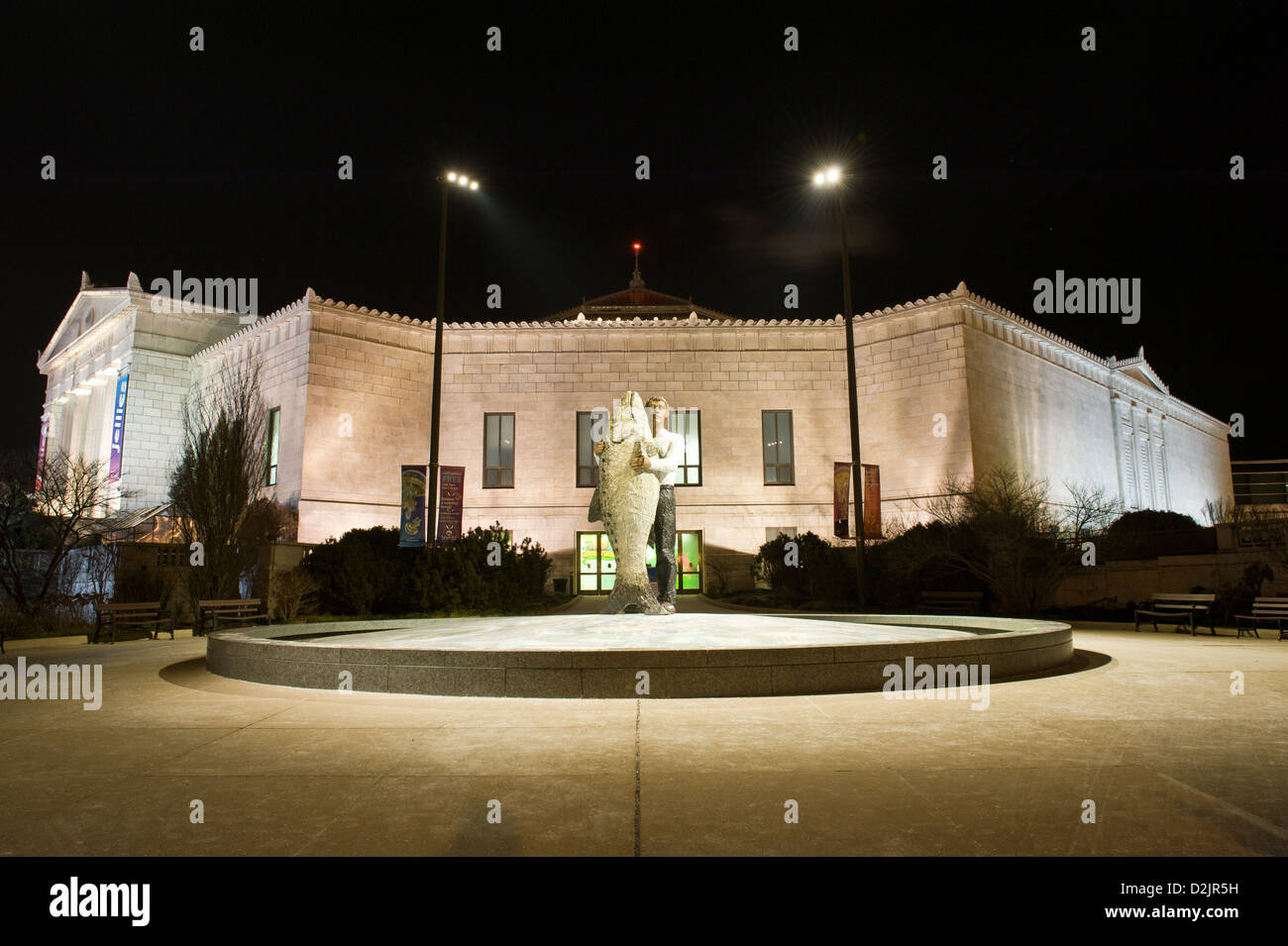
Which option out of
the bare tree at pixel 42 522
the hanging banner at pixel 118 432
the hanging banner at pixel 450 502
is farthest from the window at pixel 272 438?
the hanging banner at pixel 450 502

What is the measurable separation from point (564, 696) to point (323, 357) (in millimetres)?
23088

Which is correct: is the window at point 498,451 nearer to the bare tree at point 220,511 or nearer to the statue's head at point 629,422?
the bare tree at point 220,511

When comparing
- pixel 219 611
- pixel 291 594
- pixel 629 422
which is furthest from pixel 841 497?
pixel 219 611

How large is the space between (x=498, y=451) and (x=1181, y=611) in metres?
21.7

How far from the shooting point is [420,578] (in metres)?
20.2

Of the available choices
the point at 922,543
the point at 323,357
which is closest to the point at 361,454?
the point at 323,357

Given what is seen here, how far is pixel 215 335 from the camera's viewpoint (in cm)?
3506

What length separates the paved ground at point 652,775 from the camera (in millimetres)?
3809

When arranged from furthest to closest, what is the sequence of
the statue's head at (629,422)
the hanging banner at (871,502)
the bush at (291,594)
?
the hanging banner at (871,502), the bush at (291,594), the statue's head at (629,422)

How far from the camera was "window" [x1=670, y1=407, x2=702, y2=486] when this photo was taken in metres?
29.0

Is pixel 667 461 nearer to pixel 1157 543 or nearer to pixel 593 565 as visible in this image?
pixel 1157 543

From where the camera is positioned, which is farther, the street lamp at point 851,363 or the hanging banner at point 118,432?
the hanging banner at point 118,432

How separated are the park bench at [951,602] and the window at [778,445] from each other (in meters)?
9.39
